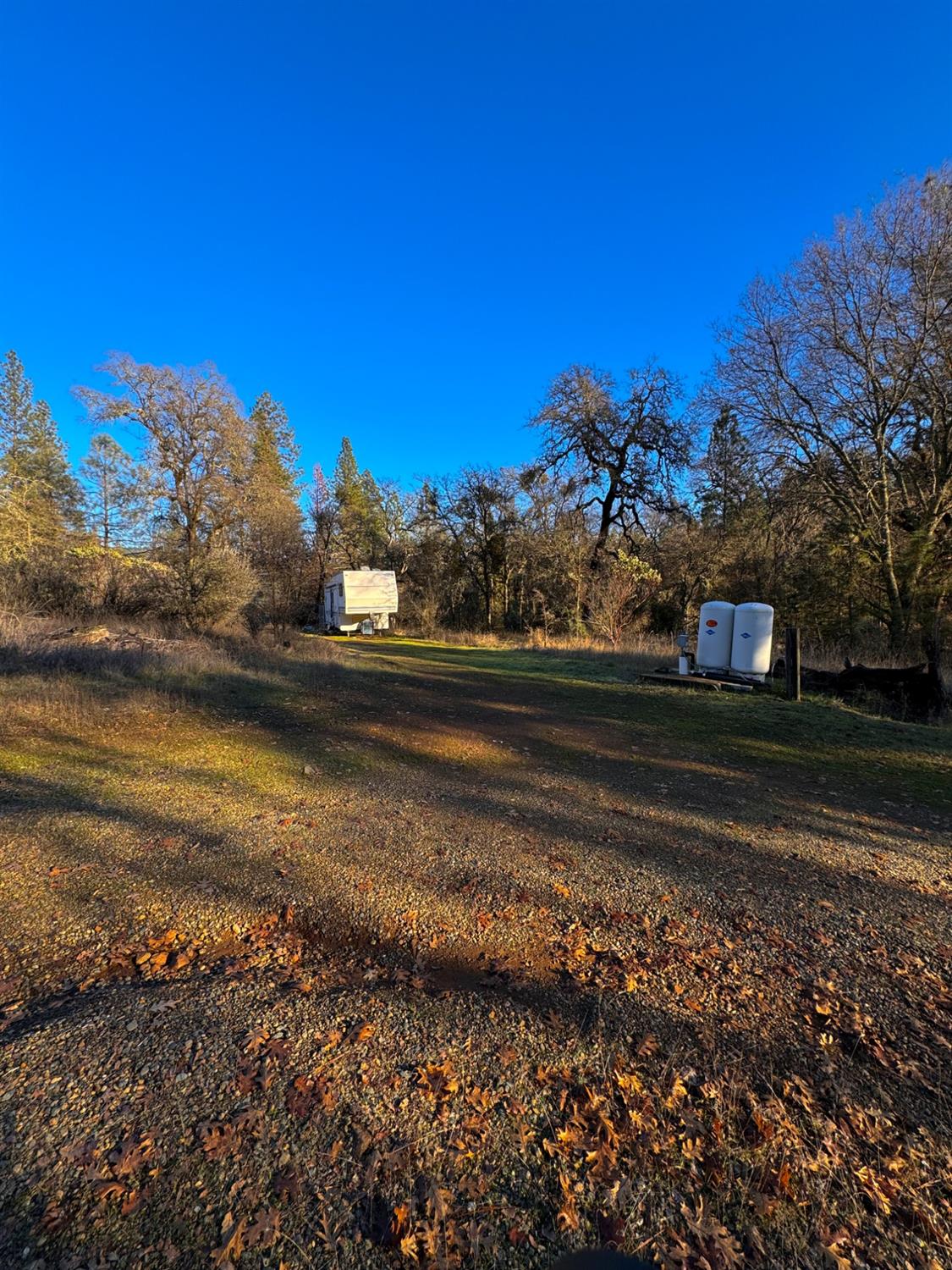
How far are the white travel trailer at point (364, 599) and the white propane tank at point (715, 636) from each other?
18.8m

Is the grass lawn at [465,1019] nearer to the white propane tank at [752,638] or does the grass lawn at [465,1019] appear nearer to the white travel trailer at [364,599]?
the white propane tank at [752,638]

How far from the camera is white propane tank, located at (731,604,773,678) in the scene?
10.6 meters

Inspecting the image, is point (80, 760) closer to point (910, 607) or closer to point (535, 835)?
point (535, 835)

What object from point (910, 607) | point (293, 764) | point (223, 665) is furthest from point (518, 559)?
point (293, 764)

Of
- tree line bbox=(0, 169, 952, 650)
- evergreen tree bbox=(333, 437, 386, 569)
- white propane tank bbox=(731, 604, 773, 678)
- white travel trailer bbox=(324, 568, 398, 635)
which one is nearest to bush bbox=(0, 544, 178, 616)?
tree line bbox=(0, 169, 952, 650)

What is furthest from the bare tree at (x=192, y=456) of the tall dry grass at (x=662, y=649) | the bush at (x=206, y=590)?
the tall dry grass at (x=662, y=649)

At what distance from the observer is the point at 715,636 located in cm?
1120

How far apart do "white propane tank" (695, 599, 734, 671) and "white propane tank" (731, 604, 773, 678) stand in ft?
0.53

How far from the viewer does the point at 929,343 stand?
1371 centimetres

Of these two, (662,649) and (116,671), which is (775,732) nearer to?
(662,649)

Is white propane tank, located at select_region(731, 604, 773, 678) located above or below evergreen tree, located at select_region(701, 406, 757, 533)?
below

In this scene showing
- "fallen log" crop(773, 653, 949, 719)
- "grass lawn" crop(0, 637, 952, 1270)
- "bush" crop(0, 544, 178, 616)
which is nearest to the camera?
"grass lawn" crop(0, 637, 952, 1270)

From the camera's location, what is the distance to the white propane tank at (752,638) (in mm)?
10570

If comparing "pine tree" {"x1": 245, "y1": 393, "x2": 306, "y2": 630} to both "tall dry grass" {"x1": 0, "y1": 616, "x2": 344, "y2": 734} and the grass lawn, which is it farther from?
the grass lawn
